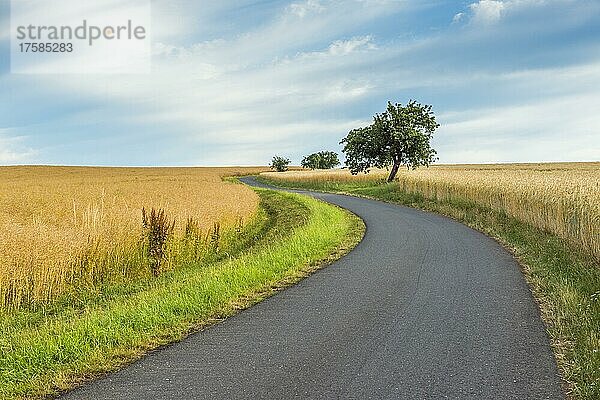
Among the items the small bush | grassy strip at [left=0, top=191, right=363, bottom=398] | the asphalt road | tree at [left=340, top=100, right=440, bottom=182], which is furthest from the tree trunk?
the asphalt road

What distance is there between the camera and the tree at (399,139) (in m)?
45.0

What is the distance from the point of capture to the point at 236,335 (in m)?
7.21

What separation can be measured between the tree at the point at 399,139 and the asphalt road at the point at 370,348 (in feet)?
114

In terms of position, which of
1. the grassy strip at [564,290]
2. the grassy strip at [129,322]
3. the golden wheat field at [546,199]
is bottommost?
the grassy strip at [129,322]

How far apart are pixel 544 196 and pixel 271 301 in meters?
11.5

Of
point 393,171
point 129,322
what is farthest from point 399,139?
point 129,322

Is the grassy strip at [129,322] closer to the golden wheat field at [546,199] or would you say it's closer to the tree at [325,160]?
the golden wheat field at [546,199]

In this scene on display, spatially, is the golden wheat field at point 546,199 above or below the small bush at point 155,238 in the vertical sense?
above

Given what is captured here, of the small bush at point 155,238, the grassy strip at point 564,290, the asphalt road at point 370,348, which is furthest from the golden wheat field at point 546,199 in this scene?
the small bush at point 155,238

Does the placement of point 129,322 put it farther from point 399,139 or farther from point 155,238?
point 399,139

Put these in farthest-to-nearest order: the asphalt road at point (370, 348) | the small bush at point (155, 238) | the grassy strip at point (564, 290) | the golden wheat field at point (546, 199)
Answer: the small bush at point (155, 238), the golden wheat field at point (546, 199), the grassy strip at point (564, 290), the asphalt road at point (370, 348)

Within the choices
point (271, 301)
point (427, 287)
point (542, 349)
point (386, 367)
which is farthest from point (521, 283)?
point (386, 367)

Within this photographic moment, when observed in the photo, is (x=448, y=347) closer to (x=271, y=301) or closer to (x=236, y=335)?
(x=236, y=335)

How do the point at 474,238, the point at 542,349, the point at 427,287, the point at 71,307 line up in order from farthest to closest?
1. the point at 474,238
2. the point at 71,307
3. the point at 427,287
4. the point at 542,349
